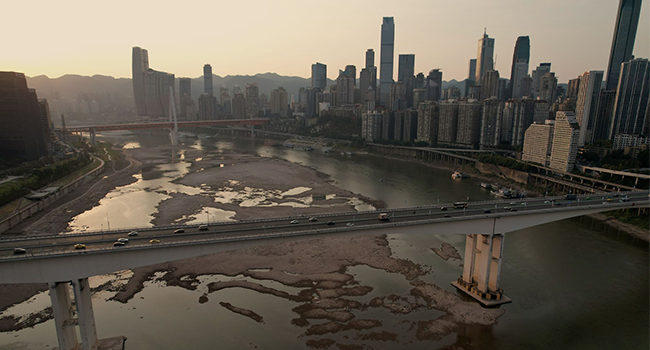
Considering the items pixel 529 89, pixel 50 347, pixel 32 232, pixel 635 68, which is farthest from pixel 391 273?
pixel 529 89

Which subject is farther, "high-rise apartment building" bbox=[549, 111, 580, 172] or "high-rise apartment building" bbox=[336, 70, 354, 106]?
"high-rise apartment building" bbox=[336, 70, 354, 106]

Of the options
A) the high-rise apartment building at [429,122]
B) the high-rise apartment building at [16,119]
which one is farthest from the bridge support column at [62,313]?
the high-rise apartment building at [429,122]

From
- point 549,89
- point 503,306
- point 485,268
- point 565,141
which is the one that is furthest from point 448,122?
point 503,306

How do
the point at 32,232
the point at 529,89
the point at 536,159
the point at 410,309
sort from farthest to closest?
the point at 529,89
the point at 536,159
the point at 32,232
the point at 410,309

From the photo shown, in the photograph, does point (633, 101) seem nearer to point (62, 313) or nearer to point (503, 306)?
point (503, 306)

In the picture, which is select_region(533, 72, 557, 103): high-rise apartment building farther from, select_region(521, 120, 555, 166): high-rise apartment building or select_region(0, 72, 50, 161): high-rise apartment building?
select_region(0, 72, 50, 161): high-rise apartment building

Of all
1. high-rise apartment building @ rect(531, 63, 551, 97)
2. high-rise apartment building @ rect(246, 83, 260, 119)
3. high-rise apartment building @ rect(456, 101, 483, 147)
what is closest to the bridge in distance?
high-rise apartment building @ rect(456, 101, 483, 147)

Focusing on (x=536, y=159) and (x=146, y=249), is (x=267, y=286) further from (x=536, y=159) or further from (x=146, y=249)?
(x=536, y=159)
